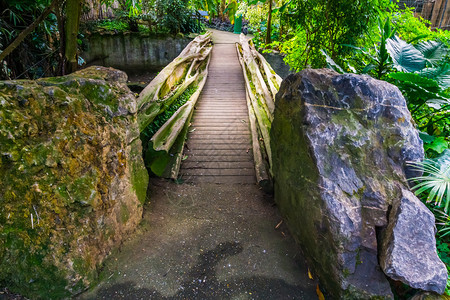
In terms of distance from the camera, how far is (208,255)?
242 centimetres

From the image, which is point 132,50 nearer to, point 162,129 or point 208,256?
point 162,129

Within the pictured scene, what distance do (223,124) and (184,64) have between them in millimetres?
2568

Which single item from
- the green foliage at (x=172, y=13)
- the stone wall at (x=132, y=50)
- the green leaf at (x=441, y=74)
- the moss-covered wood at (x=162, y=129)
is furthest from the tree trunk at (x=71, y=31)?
the green foliage at (x=172, y=13)

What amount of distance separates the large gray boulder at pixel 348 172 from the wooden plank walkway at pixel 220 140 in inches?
52.7

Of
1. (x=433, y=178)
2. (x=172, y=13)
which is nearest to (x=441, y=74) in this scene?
(x=433, y=178)

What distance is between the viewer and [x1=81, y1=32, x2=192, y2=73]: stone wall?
952cm

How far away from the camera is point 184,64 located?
21.7ft

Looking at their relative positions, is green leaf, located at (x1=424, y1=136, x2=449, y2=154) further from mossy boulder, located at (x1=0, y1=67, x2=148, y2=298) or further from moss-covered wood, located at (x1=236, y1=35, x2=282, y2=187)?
mossy boulder, located at (x1=0, y1=67, x2=148, y2=298)

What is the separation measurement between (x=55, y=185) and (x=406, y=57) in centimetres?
363

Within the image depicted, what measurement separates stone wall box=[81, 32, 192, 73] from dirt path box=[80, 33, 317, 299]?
823 cm

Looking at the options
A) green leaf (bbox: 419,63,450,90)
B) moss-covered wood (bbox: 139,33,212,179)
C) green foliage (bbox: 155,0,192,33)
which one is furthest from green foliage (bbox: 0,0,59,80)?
green foliage (bbox: 155,0,192,33)

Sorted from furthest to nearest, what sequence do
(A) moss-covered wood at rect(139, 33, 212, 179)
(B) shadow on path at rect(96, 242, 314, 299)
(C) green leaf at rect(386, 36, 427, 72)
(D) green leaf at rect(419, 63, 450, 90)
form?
(A) moss-covered wood at rect(139, 33, 212, 179), (C) green leaf at rect(386, 36, 427, 72), (D) green leaf at rect(419, 63, 450, 90), (B) shadow on path at rect(96, 242, 314, 299)

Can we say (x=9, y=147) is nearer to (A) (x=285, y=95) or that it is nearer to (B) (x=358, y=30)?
(A) (x=285, y=95)

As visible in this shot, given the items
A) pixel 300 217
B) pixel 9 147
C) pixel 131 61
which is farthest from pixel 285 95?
pixel 131 61
